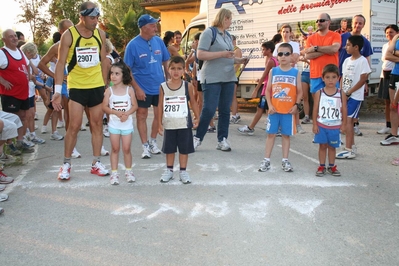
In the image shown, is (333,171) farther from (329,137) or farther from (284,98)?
(284,98)

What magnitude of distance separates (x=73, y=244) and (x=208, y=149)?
3.90 meters

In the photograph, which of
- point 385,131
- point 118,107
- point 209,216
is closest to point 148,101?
point 118,107

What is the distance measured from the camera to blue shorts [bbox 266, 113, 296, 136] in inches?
223

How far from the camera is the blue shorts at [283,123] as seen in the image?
5.65m

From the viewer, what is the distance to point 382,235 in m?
3.66

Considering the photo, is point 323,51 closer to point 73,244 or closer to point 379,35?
point 379,35

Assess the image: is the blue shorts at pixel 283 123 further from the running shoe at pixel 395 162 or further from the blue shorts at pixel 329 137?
the running shoe at pixel 395 162

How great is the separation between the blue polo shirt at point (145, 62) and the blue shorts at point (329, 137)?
Result: 2.58 m

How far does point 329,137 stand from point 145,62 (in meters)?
2.92

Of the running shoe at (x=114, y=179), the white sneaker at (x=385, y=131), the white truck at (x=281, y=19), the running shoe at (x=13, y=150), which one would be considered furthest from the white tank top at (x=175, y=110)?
the white truck at (x=281, y=19)

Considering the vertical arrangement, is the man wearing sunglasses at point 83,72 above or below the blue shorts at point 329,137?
above

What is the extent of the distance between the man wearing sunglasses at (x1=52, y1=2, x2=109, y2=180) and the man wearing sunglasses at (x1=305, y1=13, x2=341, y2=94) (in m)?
3.78

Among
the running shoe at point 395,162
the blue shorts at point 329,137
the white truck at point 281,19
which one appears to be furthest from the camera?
the white truck at point 281,19

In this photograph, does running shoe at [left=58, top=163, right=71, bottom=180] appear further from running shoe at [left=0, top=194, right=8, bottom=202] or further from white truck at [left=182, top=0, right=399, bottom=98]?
white truck at [left=182, top=0, right=399, bottom=98]
